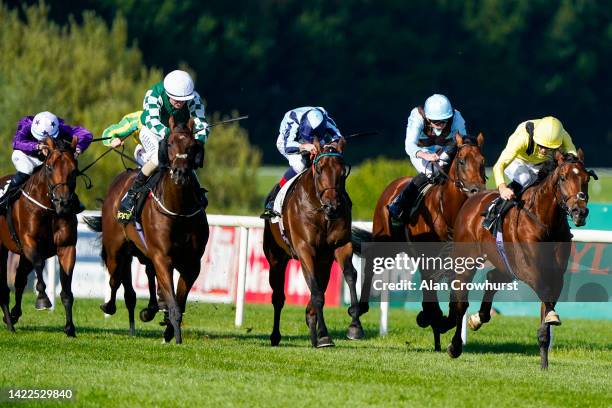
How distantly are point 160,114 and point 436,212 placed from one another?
246 cm

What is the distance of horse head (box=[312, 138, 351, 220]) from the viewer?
433 inches

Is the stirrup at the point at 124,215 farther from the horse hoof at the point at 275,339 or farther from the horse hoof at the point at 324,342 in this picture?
the horse hoof at the point at 324,342

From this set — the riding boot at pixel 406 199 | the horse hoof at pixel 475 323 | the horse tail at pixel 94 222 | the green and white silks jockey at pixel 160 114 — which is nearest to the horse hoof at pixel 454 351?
the horse hoof at pixel 475 323

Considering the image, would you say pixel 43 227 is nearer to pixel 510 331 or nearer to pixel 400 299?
pixel 510 331

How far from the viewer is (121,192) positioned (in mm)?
12594

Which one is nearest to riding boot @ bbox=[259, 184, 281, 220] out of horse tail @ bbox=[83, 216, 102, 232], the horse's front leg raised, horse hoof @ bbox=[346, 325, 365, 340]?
the horse's front leg raised

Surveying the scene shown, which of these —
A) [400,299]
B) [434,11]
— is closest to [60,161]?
[400,299]

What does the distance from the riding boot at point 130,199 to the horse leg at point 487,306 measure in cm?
292

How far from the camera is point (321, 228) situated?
11.4 m

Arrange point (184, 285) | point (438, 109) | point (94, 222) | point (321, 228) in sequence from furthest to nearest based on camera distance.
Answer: point (94, 222) < point (438, 109) < point (184, 285) < point (321, 228)

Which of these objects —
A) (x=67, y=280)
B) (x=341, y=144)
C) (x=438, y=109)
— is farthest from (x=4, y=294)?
(x=438, y=109)

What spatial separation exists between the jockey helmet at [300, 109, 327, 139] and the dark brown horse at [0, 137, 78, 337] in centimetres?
193

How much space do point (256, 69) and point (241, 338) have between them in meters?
36.8

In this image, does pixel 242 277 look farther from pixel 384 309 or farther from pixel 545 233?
pixel 545 233
